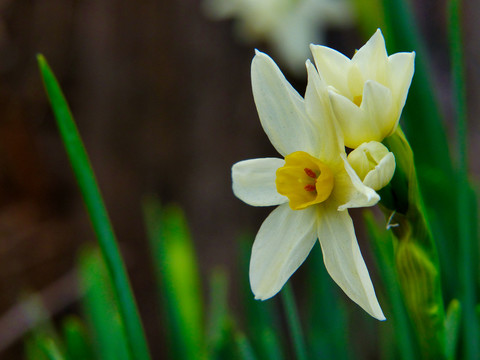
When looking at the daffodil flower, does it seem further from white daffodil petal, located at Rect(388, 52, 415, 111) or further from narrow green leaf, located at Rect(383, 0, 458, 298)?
narrow green leaf, located at Rect(383, 0, 458, 298)

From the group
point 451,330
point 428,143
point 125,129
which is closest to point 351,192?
point 451,330

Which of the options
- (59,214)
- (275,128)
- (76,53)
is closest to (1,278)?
(59,214)

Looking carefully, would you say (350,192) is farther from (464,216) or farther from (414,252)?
(464,216)

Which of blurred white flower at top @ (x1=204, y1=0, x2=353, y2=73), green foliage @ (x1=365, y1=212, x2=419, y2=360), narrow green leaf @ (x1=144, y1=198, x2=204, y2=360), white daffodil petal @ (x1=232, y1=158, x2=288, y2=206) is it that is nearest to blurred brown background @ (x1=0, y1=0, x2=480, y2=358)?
blurred white flower at top @ (x1=204, y1=0, x2=353, y2=73)

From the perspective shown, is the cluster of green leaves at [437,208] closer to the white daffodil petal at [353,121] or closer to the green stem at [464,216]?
the green stem at [464,216]

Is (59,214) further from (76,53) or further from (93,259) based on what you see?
(93,259)

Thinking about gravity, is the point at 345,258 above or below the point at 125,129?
below
